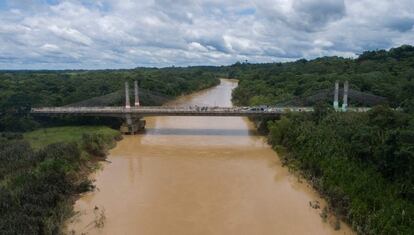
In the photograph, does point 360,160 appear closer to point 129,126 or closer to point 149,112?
point 149,112

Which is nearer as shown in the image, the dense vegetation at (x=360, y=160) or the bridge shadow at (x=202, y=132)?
the dense vegetation at (x=360, y=160)

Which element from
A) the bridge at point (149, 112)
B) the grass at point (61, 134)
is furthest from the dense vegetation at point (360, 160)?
the grass at point (61, 134)

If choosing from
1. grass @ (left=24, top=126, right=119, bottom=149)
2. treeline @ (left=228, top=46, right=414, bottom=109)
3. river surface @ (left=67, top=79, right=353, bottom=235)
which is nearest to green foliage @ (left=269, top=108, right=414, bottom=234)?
river surface @ (left=67, top=79, right=353, bottom=235)

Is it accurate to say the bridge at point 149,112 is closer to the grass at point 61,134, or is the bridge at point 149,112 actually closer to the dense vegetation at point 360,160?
the grass at point 61,134

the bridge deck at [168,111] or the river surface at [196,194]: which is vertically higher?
the bridge deck at [168,111]

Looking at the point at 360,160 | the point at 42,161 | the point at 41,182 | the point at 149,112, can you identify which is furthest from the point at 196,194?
the point at 149,112

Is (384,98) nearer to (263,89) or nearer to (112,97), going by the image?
(263,89)

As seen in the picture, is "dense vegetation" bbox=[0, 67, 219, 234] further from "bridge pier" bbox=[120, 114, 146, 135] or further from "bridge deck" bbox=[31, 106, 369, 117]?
"bridge pier" bbox=[120, 114, 146, 135]
